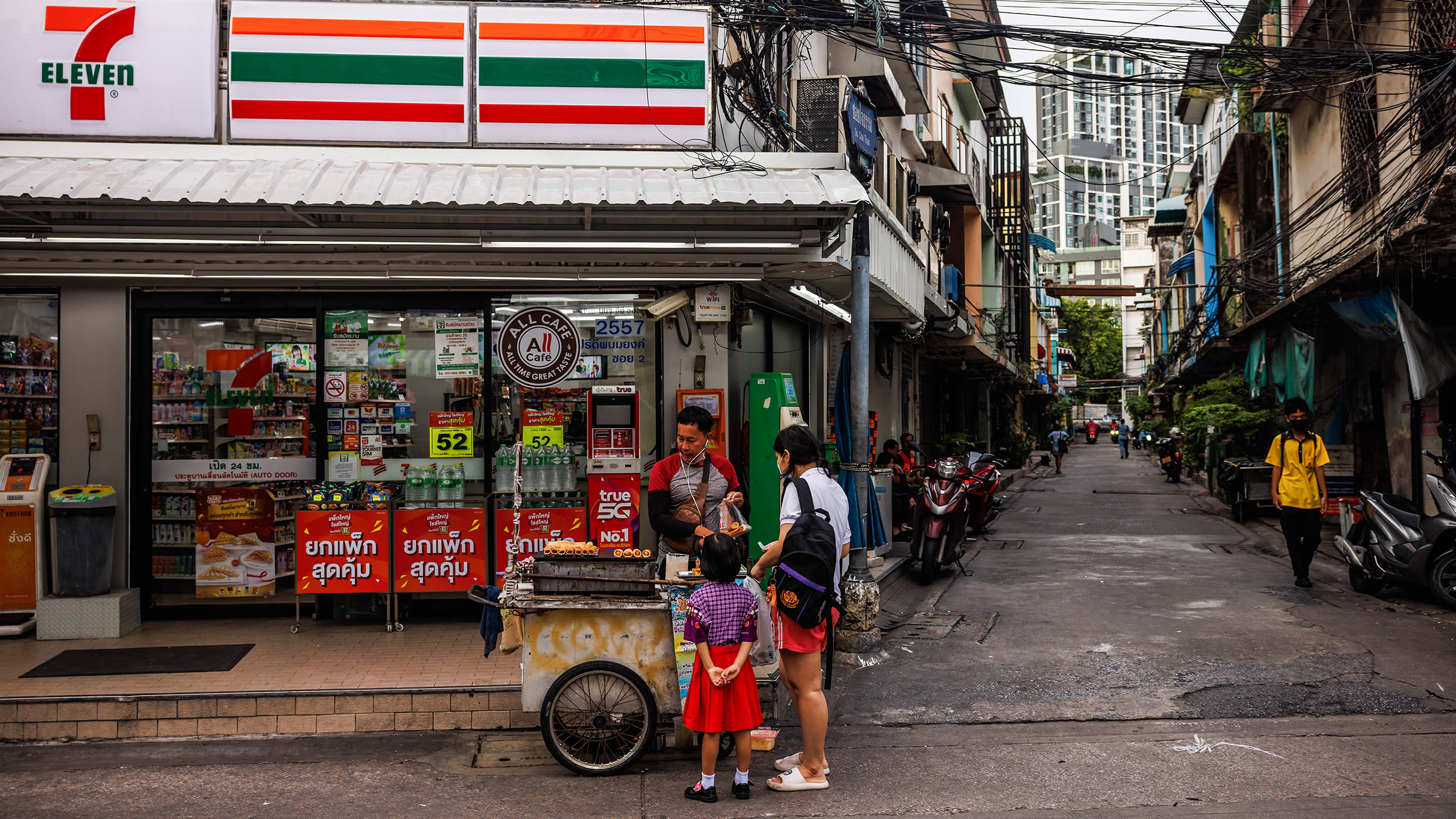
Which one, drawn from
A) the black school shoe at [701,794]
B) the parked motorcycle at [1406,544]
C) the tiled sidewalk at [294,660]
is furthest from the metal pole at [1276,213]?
the black school shoe at [701,794]

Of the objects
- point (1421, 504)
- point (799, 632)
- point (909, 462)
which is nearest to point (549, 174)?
point (799, 632)

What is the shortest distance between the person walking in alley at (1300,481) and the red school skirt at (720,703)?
755 cm

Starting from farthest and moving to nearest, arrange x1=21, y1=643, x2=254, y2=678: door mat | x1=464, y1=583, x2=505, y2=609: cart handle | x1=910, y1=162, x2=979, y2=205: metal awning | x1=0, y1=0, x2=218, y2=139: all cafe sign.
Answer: x1=910, y1=162, x2=979, y2=205: metal awning < x1=0, y1=0, x2=218, y2=139: all cafe sign < x1=21, y1=643, x2=254, y2=678: door mat < x1=464, y1=583, x2=505, y2=609: cart handle

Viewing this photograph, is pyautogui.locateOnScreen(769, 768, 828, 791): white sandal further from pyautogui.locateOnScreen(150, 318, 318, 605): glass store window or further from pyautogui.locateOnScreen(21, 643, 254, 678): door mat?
pyautogui.locateOnScreen(150, 318, 318, 605): glass store window

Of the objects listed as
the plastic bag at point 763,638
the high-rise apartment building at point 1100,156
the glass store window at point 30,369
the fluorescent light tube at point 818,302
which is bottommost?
the plastic bag at point 763,638

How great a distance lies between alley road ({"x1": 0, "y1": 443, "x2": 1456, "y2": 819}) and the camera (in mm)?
4648

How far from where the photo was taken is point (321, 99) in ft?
24.1

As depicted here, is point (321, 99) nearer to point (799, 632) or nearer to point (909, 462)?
point (799, 632)

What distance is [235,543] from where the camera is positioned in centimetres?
845

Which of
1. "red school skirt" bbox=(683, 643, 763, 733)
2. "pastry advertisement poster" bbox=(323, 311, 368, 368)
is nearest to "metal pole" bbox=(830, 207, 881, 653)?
"red school skirt" bbox=(683, 643, 763, 733)

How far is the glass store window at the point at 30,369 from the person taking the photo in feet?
26.8

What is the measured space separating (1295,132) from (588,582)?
57.4 feet

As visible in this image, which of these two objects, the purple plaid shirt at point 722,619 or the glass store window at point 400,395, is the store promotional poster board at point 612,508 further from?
the purple plaid shirt at point 722,619

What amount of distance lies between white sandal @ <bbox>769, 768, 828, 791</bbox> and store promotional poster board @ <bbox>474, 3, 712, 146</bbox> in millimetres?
4790
